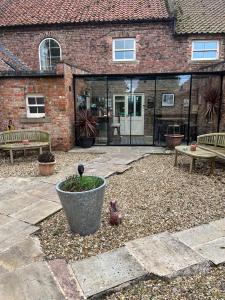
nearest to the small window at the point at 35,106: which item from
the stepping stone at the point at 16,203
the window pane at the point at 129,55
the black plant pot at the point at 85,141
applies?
the black plant pot at the point at 85,141

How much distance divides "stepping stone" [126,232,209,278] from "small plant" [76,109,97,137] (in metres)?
6.39

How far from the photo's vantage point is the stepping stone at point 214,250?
275 cm

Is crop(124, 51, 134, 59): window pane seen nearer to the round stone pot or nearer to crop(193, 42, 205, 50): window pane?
crop(193, 42, 205, 50): window pane

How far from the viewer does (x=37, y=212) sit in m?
3.97

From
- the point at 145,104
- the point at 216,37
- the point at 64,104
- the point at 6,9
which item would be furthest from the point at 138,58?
the point at 6,9

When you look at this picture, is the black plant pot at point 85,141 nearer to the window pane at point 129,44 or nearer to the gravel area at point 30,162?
the gravel area at point 30,162

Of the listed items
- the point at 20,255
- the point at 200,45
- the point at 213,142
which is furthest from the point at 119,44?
the point at 20,255

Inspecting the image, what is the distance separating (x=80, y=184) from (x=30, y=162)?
4.61m

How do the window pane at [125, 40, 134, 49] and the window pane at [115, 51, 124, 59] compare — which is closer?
the window pane at [125, 40, 134, 49]

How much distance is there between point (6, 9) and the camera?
14531 millimetres

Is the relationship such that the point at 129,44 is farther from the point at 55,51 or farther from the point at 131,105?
the point at 55,51

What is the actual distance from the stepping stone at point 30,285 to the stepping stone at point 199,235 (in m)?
1.63

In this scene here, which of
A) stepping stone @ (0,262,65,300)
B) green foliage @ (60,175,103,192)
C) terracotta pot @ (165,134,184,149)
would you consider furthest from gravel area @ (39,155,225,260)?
terracotta pot @ (165,134,184,149)

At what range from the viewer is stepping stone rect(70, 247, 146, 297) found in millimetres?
2369
